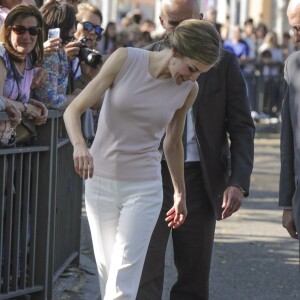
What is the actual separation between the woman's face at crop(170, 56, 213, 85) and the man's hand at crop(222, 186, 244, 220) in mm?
1031

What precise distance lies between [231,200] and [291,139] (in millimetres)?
627

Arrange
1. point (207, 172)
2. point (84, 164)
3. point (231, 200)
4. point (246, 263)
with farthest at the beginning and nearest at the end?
point (246, 263), point (207, 172), point (231, 200), point (84, 164)

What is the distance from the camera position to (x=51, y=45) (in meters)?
7.16

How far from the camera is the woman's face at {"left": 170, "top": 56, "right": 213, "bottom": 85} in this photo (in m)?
4.99

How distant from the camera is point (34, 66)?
6785mm

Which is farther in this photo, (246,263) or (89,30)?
(246,263)

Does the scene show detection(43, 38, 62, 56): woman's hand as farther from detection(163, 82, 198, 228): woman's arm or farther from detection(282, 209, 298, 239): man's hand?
Answer: detection(282, 209, 298, 239): man's hand

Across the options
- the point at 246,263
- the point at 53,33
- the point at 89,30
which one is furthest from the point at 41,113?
the point at 246,263

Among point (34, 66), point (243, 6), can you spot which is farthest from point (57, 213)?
point (243, 6)

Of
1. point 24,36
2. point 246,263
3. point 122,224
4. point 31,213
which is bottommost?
point 246,263

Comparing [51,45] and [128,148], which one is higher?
[51,45]

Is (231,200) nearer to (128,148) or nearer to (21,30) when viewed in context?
(128,148)

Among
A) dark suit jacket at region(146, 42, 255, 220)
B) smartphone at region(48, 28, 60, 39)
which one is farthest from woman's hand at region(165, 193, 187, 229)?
smartphone at region(48, 28, 60, 39)

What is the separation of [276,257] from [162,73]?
500 centimetres
